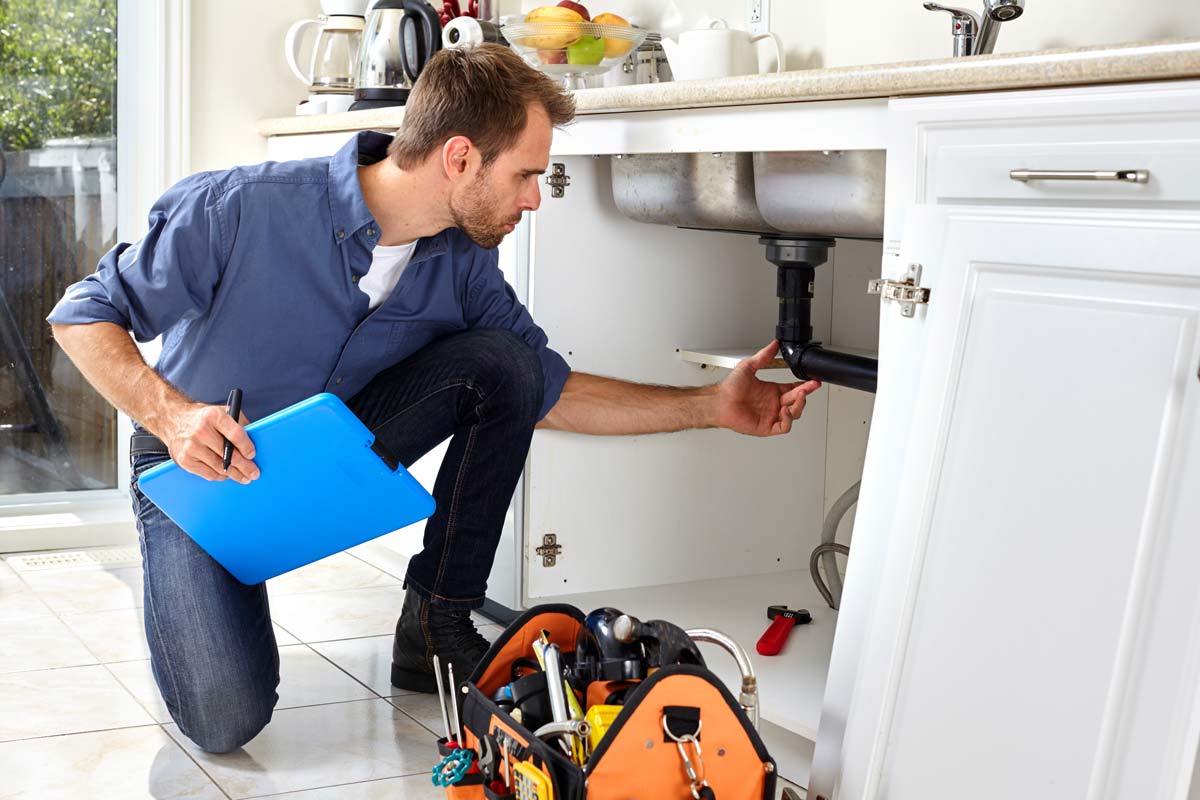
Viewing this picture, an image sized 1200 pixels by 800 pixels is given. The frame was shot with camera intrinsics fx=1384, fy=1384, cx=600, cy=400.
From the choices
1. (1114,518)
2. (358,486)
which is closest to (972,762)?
(1114,518)

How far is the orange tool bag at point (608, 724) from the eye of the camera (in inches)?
52.8

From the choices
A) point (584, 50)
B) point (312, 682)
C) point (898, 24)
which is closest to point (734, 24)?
point (584, 50)

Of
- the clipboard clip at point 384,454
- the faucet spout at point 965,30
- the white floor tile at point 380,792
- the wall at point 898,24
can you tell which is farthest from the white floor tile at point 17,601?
the faucet spout at point 965,30

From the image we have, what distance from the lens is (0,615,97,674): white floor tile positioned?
6.88 ft

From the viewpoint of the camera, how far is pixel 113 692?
1991mm

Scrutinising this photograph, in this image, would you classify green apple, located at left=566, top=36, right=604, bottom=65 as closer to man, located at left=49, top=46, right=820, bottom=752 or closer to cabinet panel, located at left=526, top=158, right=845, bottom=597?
cabinet panel, located at left=526, top=158, right=845, bottom=597


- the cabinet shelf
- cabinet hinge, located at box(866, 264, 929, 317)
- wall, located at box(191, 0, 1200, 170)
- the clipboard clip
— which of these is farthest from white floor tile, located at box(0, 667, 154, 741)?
wall, located at box(191, 0, 1200, 170)

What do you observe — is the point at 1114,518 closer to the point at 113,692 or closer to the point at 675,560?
the point at 675,560

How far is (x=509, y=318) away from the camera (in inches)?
Result: 80.7

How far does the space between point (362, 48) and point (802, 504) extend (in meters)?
1.29

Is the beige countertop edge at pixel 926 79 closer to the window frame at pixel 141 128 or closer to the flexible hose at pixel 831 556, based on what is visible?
the flexible hose at pixel 831 556

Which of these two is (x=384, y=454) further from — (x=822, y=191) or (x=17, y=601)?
(x=17, y=601)

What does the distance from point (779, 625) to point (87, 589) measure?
131 centimetres

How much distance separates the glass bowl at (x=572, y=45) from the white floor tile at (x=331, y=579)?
100cm
